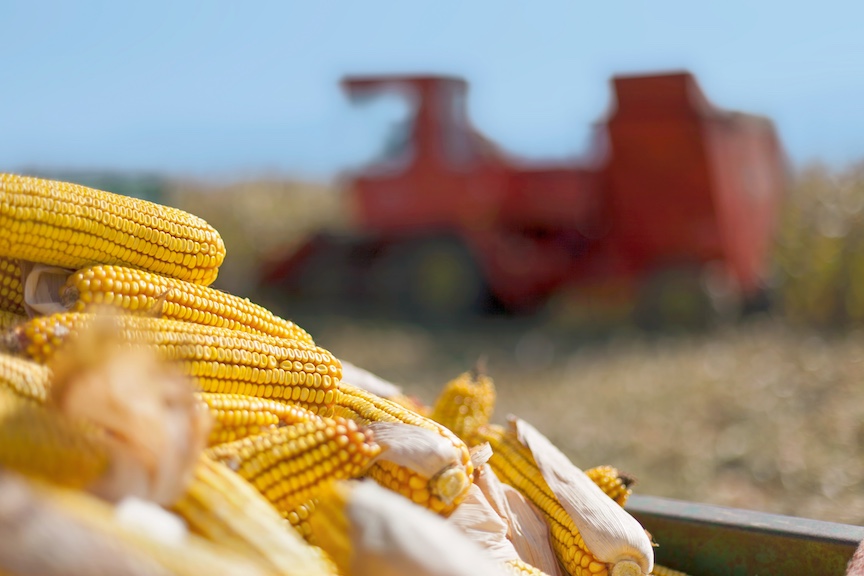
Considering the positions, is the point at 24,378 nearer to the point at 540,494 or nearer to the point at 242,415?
the point at 242,415

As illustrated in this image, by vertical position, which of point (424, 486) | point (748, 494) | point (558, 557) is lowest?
point (748, 494)

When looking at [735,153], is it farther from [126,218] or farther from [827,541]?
[126,218]

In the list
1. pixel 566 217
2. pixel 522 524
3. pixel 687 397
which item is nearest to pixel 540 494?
pixel 522 524

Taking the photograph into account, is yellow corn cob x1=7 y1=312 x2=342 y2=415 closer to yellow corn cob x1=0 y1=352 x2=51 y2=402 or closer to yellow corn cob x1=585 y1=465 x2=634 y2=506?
yellow corn cob x1=0 y1=352 x2=51 y2=402

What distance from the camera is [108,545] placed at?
0.80m

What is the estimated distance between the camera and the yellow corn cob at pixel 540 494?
1.53m

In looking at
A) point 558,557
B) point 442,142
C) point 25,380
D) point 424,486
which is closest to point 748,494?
point 558,557

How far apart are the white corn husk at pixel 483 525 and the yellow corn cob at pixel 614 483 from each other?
1.12 feet

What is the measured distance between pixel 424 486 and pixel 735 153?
22.8ft

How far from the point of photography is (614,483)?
1.75m

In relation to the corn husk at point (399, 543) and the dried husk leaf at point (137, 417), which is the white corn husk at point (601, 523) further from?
the dried husk leaf at point (137, 417)

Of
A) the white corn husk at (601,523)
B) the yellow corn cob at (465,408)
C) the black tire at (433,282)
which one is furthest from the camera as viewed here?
the black tire at (433,282)

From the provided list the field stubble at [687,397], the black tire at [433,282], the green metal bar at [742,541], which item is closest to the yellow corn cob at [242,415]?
the green metal bar at [742,541]

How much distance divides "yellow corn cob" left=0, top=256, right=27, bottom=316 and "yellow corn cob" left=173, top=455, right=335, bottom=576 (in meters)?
0.62
